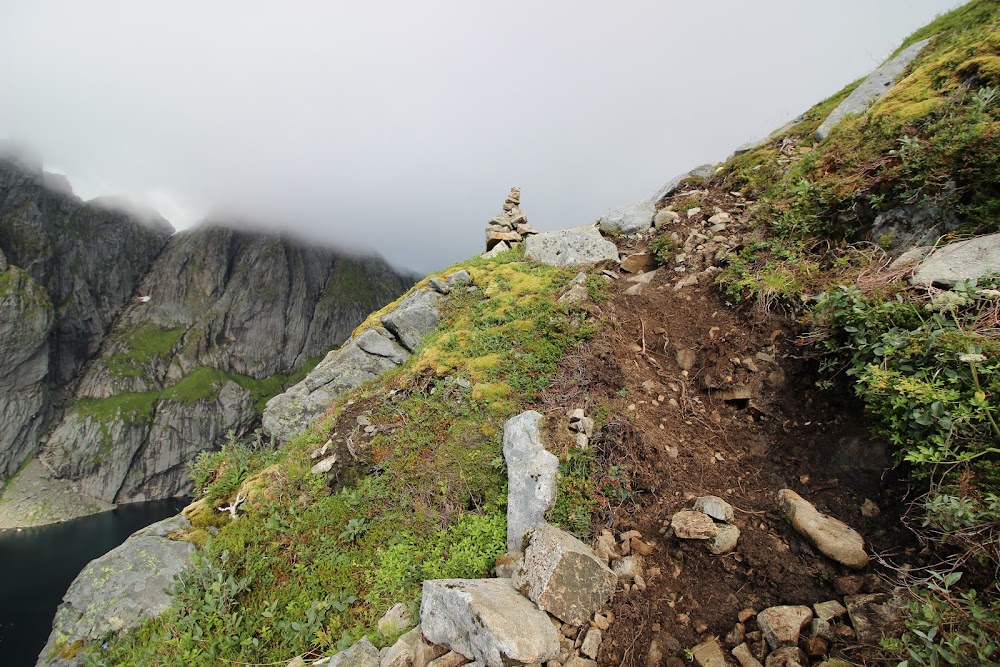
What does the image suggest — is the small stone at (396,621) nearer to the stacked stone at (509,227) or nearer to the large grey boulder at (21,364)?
the stacked stone at (509,227)

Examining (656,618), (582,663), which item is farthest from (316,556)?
(656,618)

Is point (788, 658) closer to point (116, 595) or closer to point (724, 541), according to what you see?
point (724, 541)

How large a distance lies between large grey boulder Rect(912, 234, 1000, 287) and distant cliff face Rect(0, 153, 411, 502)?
169442 millimetres

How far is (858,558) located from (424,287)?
15941 mm

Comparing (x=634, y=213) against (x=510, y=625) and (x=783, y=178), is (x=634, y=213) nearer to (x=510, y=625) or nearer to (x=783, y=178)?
(x=783, y=178)

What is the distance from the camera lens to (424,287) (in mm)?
A: 17750

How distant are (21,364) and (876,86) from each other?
684ft

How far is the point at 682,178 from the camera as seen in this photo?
17.2 m

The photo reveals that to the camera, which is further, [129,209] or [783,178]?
[129,209]

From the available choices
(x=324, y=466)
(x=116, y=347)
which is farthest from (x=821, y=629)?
(x=116, y=347)

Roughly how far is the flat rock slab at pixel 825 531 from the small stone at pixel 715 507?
0.60 metres

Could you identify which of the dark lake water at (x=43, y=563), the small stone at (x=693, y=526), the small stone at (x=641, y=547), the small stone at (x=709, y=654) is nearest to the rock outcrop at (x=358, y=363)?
the small stone at (x=641, y=547)

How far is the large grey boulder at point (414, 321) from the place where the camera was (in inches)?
612

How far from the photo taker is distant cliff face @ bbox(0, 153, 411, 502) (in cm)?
13462
